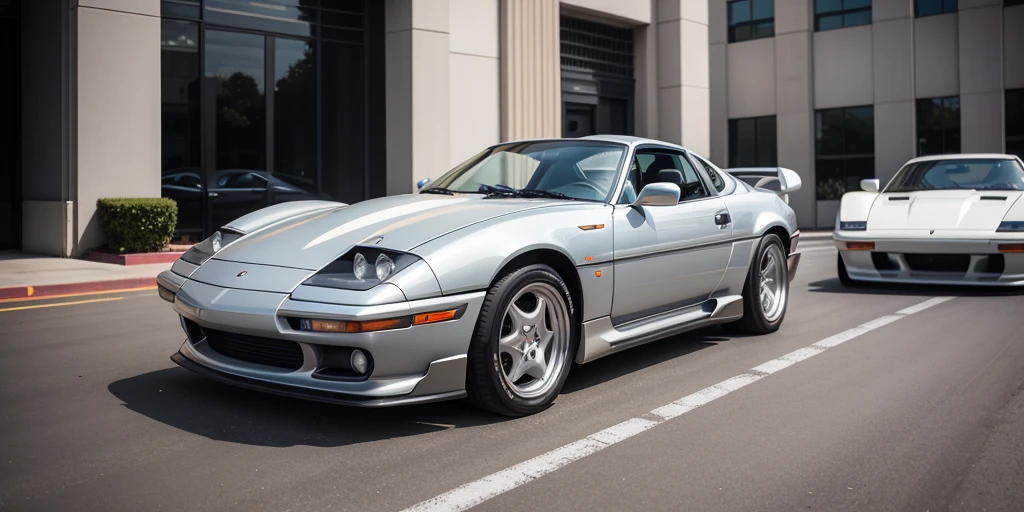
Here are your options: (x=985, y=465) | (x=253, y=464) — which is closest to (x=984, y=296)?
(x=985, y=465)

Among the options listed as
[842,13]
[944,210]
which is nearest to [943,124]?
[842,13]

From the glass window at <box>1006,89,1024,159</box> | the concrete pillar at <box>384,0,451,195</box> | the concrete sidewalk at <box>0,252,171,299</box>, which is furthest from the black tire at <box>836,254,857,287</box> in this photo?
the glass window at <box>1006,89,1024,159</box>

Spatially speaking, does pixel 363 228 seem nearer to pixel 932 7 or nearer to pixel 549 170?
pixel 549 170

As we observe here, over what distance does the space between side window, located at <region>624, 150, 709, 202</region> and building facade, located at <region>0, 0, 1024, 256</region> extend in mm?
9413

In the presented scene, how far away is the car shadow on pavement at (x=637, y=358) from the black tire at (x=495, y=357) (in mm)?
693

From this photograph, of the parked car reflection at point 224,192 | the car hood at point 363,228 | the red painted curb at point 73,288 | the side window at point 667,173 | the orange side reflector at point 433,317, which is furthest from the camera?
the parked car reflection at point 224,192

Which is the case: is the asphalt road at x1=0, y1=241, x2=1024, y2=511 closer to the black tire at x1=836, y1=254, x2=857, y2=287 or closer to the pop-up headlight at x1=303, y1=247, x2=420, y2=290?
the pop-up headlight at x1=303, y1=247, x2=420, y2=290

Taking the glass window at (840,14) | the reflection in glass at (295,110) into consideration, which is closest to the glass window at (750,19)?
the glass window at (840,14)

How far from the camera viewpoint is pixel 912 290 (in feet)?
30.2

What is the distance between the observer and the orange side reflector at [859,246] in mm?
9078

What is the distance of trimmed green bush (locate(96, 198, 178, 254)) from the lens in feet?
39.4

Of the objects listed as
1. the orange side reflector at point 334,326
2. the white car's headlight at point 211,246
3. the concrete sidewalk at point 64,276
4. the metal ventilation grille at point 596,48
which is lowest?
the orange side reflector at point 334,326

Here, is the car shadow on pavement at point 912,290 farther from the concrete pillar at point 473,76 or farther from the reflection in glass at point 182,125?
the reflection in glass at point 182,125

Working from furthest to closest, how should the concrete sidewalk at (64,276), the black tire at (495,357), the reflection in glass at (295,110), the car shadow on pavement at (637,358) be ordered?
1. the reflection in glass at (295,110)
2. the concrete sidewalk at (64,276)
3. the car shadow on pavement at (637,358)
4. the black tire at (495,357)
